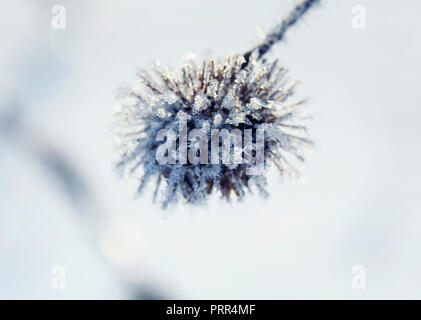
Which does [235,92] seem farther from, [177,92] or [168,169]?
[168,169]

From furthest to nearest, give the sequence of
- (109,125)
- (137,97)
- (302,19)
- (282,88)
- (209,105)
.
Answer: (109,125) < (137,97) < (282,88) < (209,105) < (302,19)

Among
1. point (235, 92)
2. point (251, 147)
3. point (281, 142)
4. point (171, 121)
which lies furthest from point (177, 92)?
point (281, 142)

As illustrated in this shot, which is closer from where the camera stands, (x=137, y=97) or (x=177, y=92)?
(x=177, y=92)

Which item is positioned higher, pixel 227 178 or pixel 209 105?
pixel 209 105

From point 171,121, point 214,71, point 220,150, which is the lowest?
point 220,150

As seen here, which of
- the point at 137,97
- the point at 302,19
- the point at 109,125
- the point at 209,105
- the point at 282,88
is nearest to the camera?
the point at 302,19
